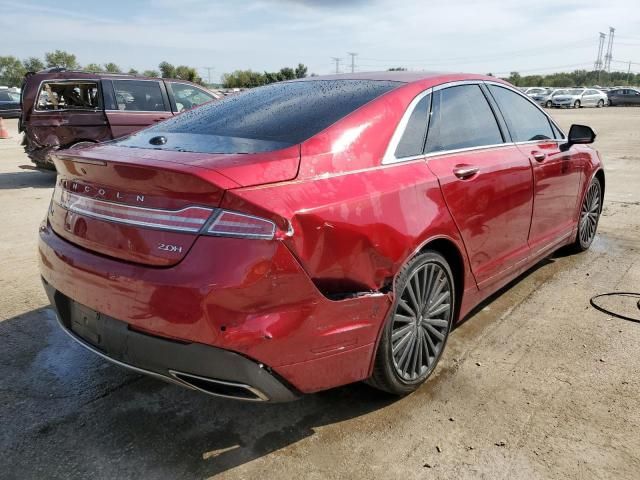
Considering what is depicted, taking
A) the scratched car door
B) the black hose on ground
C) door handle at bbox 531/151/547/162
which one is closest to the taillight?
the scratched car door

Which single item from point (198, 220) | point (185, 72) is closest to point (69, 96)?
point (198, 220)

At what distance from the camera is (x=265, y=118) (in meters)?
2.82

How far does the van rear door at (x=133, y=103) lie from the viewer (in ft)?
29.7

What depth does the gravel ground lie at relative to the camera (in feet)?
7.72

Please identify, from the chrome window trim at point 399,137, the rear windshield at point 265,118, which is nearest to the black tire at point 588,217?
the chrome window trim at point 399,137

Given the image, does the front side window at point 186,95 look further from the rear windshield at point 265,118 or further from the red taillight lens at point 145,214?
the red taillight lens at point 145,214

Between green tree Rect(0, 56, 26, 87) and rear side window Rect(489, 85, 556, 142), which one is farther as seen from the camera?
green tree Rect(0, 56, 26, 87)

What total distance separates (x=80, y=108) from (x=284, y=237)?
8257mm

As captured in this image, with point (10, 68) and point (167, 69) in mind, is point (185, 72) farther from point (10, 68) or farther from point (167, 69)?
point (10, 68)

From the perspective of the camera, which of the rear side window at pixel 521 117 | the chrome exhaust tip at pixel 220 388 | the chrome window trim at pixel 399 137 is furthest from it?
the rear side window at pixel 521 117

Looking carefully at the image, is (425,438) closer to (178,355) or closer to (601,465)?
(601,465)

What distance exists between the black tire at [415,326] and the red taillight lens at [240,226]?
0.79m

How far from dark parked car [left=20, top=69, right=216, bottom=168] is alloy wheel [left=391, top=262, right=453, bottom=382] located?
741cm

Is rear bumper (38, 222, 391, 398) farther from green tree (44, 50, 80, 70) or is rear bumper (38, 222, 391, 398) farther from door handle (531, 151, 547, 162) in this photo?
green tree (44, 50, 80, 70)
